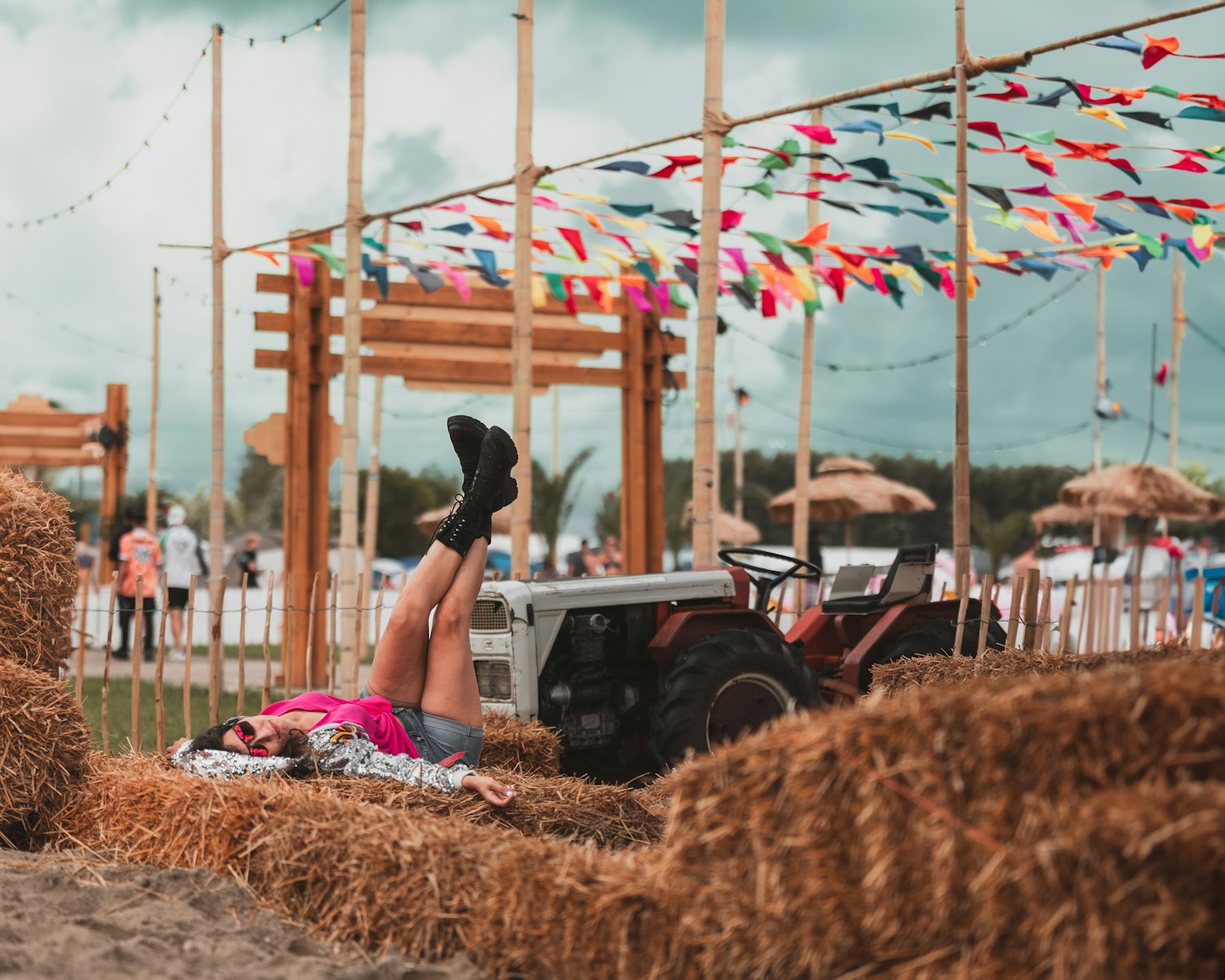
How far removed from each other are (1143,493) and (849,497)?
5.04m

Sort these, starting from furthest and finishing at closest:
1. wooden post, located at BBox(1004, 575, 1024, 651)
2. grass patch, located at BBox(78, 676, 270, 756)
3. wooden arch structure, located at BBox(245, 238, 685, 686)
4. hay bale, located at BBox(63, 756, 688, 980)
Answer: wooden arch structure, located at BBox(245, 238, 685, 686), grass patch, located at BBox(78, 676, 270, 756), wooden post, located at BBox(1004, 575, 1024, 651), hay bale, located at BBox(63, 756, 688, 980)

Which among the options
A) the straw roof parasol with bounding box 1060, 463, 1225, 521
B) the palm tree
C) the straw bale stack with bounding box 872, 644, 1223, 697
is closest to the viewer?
the straw bale stack with bounding box 872, 644, 1223, 697

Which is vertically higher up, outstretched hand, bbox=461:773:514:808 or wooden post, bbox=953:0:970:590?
wooden post, bbox=953:0:970:590

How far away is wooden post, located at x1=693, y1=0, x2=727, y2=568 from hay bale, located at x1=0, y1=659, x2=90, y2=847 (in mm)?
3582

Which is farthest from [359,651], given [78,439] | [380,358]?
[78,439]

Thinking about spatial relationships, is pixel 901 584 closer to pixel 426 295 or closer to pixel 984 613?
pixel 984 613

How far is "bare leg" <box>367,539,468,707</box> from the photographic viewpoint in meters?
4.56

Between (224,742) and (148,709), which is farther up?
(224,742)

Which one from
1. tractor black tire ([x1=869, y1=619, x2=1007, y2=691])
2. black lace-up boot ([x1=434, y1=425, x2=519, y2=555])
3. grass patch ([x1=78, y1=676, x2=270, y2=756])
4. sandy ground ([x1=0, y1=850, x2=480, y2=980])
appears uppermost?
black lace-up boot ([x1=434, y1=425, x2=519, y2=555])

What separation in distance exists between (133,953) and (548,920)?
974 millimetres

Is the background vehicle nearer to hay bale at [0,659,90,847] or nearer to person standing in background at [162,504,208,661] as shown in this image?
hay bale at [0,659,90,847]

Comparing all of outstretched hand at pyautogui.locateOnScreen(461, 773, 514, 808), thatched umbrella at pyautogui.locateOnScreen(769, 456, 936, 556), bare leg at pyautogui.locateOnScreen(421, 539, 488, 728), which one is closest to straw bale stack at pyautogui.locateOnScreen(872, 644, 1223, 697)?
outstretched hand at pyautogui.locateOnScreen(461, 773, 514, 808)

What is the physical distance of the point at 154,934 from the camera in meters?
3.17

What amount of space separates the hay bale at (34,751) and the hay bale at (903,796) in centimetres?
269
